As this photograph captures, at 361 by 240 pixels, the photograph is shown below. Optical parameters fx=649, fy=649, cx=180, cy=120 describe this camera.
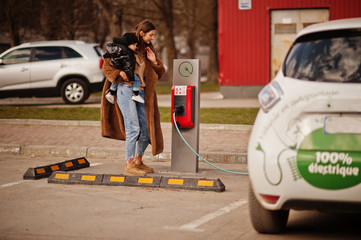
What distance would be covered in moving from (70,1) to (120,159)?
2172cm

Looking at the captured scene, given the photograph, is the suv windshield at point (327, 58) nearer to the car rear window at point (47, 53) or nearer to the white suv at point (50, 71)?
the white suv at point (50, 71)

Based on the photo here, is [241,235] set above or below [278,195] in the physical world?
below

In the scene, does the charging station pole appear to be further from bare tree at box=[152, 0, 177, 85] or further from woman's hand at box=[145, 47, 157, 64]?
bare tree at box=[152, 0, 177, 85]

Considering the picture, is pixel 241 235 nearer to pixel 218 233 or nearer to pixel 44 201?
pixel 218 233

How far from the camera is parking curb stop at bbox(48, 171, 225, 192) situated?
718 centimetres

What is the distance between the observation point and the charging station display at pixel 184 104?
311 inches

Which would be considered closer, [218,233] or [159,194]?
[218,233]

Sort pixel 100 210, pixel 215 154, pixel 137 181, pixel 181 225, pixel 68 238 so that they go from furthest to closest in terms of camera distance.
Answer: pixel 215 154
pixel 137 181
pixel 100 210
pixel 181 225
pixel 68 238

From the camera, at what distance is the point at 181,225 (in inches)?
220

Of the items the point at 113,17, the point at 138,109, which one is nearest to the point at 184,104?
the point at 138,109

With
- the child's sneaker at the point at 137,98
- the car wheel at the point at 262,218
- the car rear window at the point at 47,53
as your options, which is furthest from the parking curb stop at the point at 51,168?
the car rear window at the point at 47,53

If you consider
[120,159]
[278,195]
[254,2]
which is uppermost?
[254,2]

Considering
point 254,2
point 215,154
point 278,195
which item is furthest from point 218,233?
point 254,2

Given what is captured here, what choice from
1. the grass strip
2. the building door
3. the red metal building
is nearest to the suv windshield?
the grass strip
